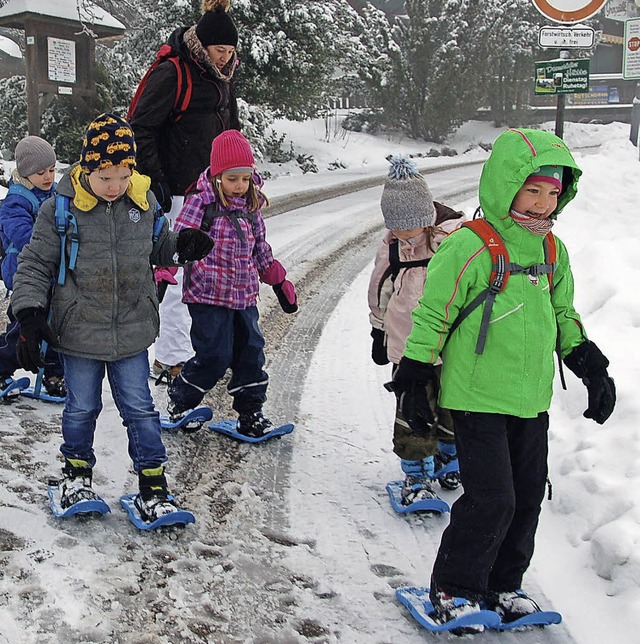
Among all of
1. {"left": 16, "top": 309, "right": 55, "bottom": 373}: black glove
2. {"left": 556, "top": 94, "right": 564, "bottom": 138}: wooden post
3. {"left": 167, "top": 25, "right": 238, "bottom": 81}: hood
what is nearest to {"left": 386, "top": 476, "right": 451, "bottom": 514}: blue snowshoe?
{"left": 16, "top": 309, "right": 55, "bottom": 373}: black glove

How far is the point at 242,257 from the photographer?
400 cm

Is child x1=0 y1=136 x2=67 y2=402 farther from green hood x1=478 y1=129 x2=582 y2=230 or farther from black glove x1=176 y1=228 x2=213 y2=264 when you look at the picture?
green hood x1=478 y1=129 x2=582 y2=230

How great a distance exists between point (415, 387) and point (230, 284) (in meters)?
1.55

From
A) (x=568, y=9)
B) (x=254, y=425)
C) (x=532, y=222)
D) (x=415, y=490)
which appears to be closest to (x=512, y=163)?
(x=532, y=222)

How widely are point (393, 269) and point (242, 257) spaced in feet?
2.72

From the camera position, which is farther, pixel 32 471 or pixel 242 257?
pixel 242 257

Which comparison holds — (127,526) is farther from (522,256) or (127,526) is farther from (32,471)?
(522,256)

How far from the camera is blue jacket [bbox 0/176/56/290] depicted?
13.7 feet

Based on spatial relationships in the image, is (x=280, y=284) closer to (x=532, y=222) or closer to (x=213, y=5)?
(x=213, y=5)

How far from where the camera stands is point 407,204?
3428 millimetres

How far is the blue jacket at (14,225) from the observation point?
4.19 m

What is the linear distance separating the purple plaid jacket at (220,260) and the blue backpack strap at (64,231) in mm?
825

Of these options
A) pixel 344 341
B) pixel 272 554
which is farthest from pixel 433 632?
pixel 344 341

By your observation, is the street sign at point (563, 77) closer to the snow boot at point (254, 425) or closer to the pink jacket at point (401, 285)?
the pink jacket at point (401, 285)
